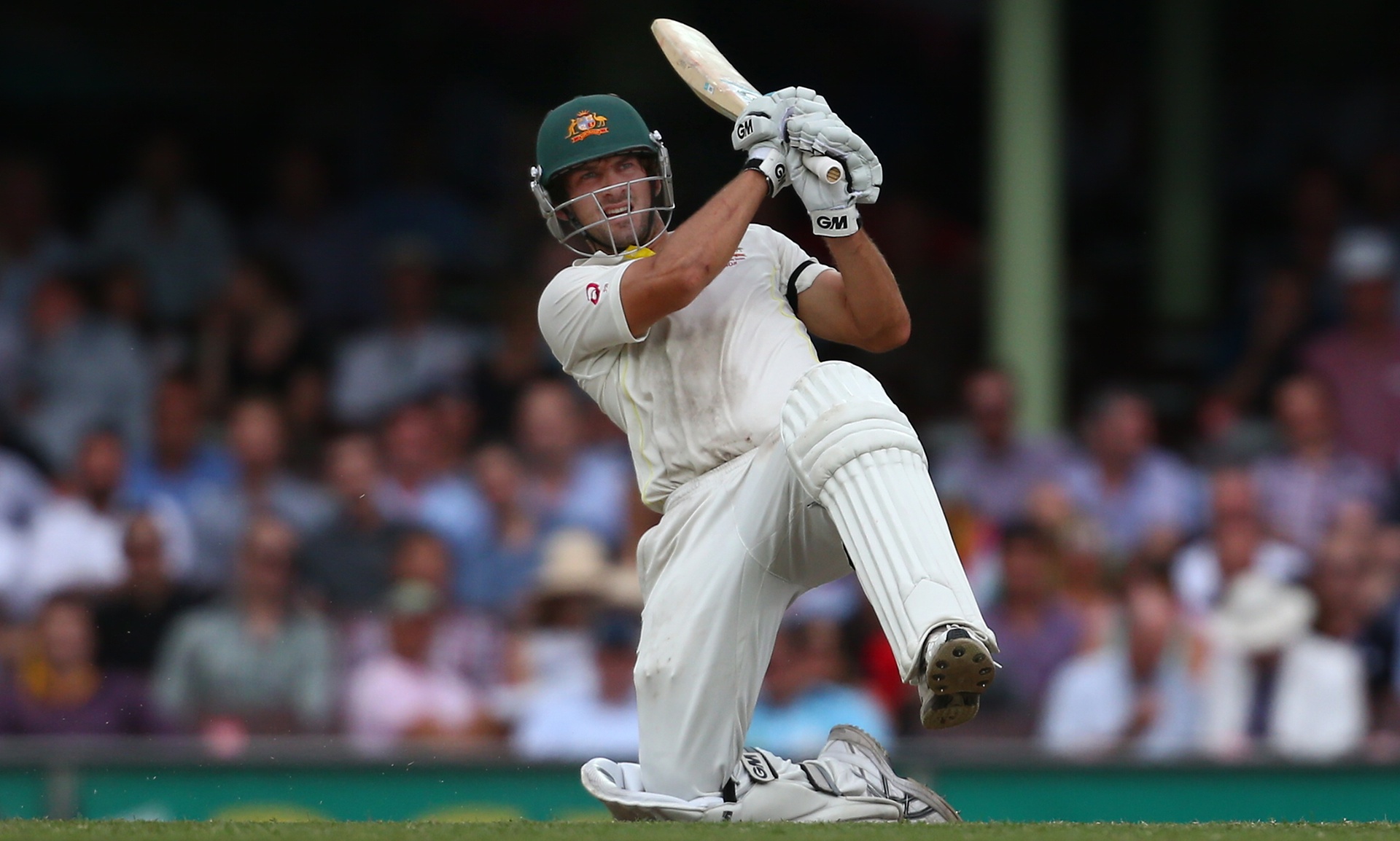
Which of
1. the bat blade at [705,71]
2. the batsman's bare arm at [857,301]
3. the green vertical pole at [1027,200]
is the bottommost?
the batsman's bare arm at [857,301]

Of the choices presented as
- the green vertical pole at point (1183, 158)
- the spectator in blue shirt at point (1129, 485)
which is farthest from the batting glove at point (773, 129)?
the green vertical pole at point (1183, 158)

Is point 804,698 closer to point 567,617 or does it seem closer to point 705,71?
point 567,617

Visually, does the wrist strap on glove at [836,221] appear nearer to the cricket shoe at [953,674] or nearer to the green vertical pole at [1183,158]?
the cricket shoe at [953,674]

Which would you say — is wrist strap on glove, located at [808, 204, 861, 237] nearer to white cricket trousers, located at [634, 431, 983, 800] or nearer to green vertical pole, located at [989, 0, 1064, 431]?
white cricket trousers, located at [634, 431, 983, 800]

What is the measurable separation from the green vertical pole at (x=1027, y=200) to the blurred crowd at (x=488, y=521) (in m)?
0.44

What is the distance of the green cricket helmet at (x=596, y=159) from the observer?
4.69 metres

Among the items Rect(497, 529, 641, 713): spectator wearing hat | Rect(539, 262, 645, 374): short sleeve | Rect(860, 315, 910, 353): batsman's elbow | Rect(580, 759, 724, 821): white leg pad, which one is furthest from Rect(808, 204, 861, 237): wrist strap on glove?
Rect(497, 529, 641, 713): spectator wearing hat

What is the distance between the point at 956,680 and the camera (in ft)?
12.4

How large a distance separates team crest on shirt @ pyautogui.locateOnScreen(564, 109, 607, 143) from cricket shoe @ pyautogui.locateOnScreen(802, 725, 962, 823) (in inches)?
61.5

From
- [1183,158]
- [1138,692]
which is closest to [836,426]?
[1138,692]

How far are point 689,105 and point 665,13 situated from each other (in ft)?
2.40

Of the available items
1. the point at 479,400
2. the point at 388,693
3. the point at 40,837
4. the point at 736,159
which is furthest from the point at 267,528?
the point at 40,837

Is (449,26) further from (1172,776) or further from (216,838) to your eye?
(216,838)

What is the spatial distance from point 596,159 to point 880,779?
1.60 meters
